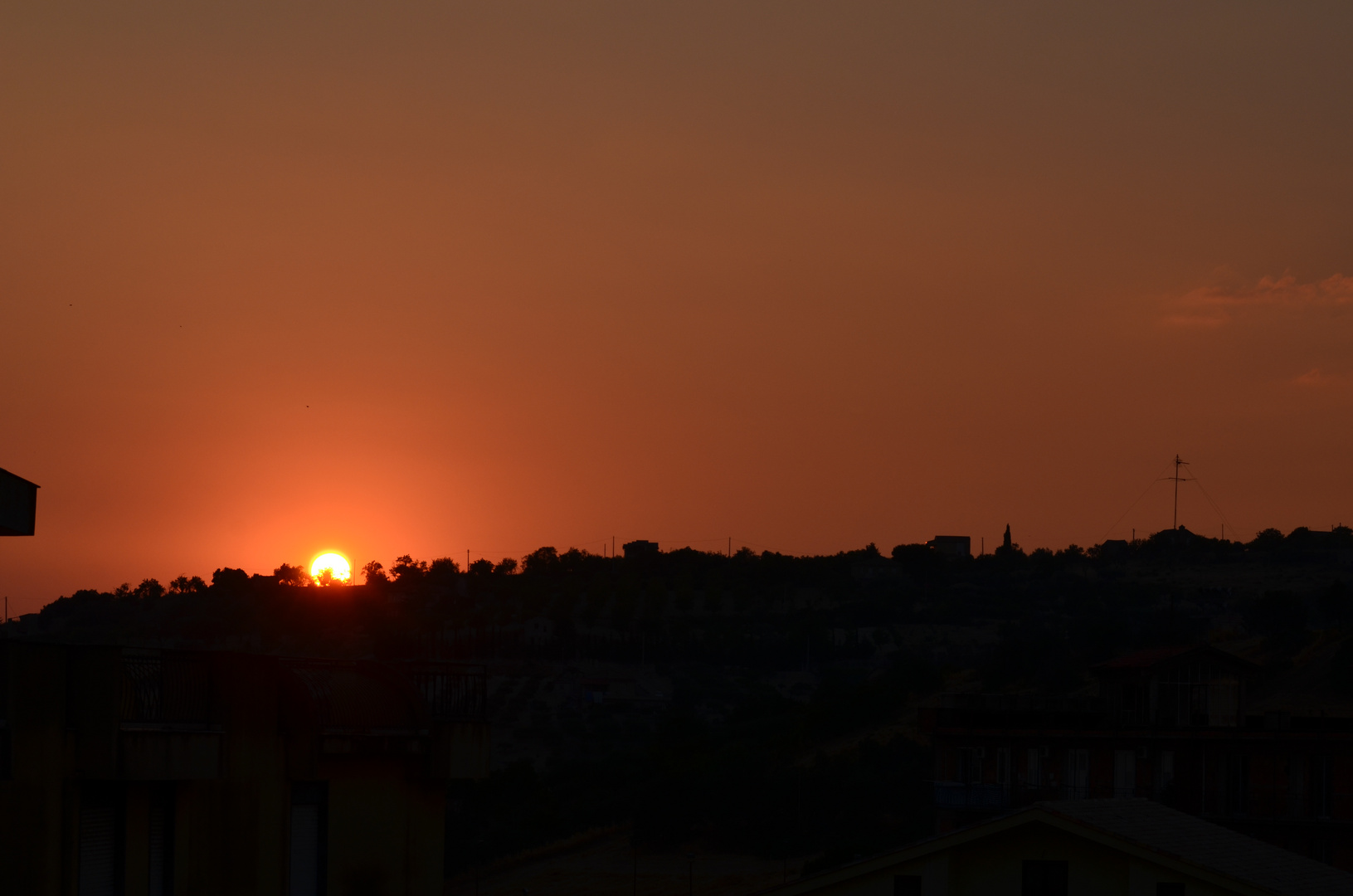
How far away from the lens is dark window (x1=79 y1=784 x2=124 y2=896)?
19344 mm

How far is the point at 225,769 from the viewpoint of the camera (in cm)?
2131

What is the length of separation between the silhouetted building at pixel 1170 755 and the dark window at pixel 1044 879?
3978 cm

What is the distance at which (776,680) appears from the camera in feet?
575

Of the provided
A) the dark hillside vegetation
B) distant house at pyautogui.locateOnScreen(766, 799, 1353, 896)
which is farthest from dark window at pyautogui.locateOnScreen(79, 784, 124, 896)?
distant house at pyautogui.locateOnScreen(766, 799, 1353, 896)

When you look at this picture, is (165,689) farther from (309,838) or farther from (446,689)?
(446,689)

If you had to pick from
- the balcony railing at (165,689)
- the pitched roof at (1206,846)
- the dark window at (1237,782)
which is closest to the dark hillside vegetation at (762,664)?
the balcony railing at (165,689)

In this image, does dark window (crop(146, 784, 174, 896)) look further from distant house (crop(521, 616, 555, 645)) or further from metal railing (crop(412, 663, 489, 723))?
distant house (crop(521, 616, 555, 645))

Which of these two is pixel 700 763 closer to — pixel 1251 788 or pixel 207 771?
pixel 1251 788

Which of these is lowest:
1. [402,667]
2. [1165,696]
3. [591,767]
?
[591,767]

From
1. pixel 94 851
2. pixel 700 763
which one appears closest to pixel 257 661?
pixel 94 851

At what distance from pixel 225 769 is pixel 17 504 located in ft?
15.0

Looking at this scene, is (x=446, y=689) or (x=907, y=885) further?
(x=907, y=885)

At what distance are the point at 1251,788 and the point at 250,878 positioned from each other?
5587 cm

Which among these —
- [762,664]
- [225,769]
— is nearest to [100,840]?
[225,769]
